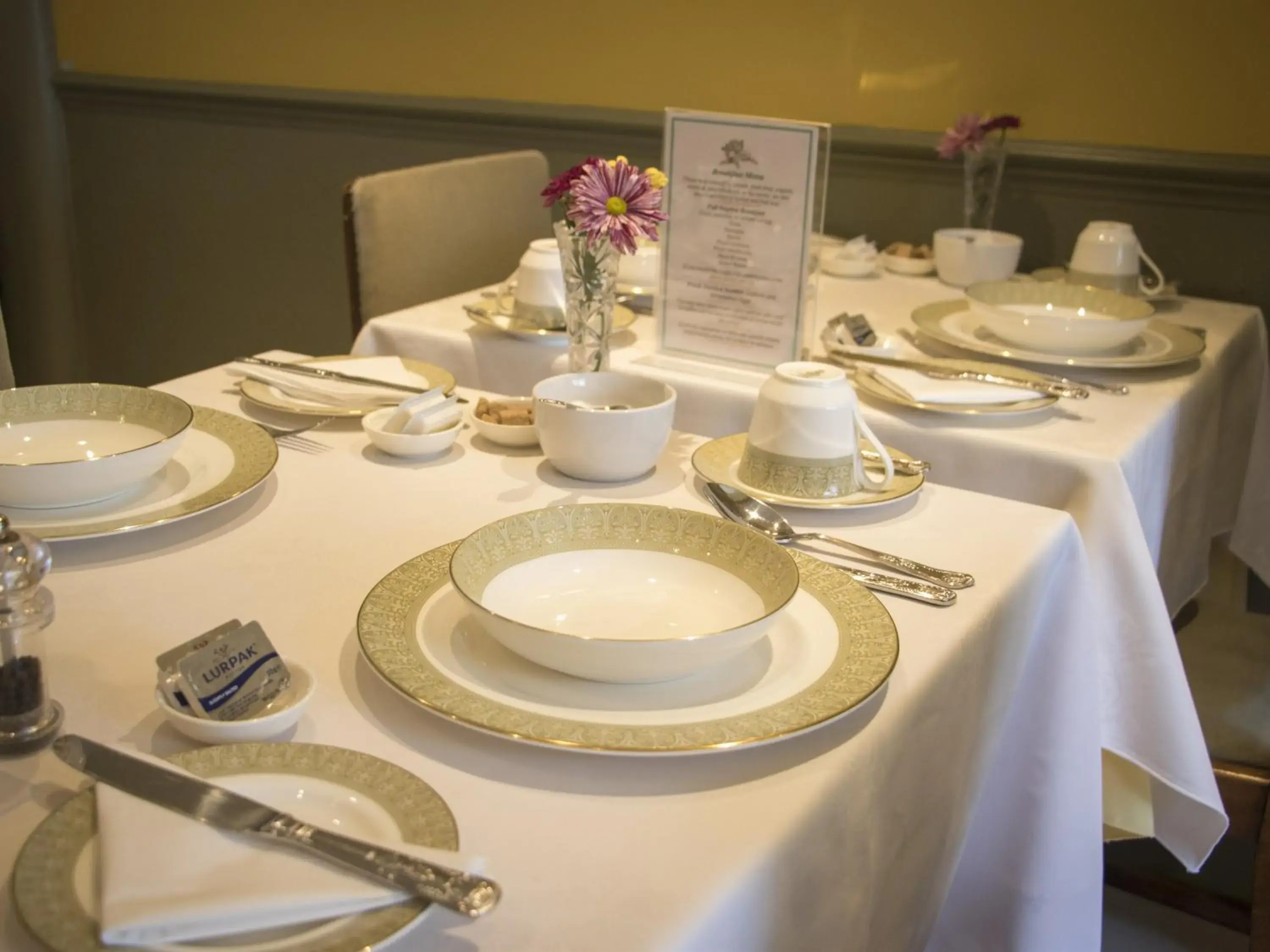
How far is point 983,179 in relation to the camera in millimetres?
1964

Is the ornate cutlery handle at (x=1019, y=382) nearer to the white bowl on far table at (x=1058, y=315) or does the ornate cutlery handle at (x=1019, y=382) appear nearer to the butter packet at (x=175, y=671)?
the white bowl on far table at (x=1058, y=315)

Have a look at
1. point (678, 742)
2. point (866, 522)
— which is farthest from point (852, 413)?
point (678, 742)

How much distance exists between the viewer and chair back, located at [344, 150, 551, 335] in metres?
1.76

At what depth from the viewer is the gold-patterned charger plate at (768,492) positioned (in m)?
0.94

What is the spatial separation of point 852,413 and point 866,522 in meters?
0.09

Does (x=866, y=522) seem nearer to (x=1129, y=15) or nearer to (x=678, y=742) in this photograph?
(x=678, y=742)

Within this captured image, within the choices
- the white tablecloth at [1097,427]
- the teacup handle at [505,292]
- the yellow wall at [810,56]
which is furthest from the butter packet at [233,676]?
the yellow wall at [810,56]

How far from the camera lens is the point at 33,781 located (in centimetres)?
57

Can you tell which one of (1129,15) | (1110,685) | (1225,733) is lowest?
(1225,733)

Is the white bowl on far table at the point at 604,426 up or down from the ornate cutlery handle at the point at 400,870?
up

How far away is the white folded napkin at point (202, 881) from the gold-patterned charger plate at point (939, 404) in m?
0.80

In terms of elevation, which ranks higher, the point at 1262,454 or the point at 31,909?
the point at 31,909

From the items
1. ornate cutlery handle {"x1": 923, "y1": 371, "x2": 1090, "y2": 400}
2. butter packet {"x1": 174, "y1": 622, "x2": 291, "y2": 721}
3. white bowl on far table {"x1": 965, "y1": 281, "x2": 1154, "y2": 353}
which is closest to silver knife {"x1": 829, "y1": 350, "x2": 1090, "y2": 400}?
ornate cutlery handle {"x1": 923, "y1": 371, "x2": 1090, "y2": 400}

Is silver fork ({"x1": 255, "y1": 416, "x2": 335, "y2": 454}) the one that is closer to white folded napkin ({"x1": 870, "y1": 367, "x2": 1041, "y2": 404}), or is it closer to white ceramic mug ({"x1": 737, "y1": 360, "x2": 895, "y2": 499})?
white ceramic mug ({"x1": 737, "y1": 360, "x2": 895, "y2": 499})
